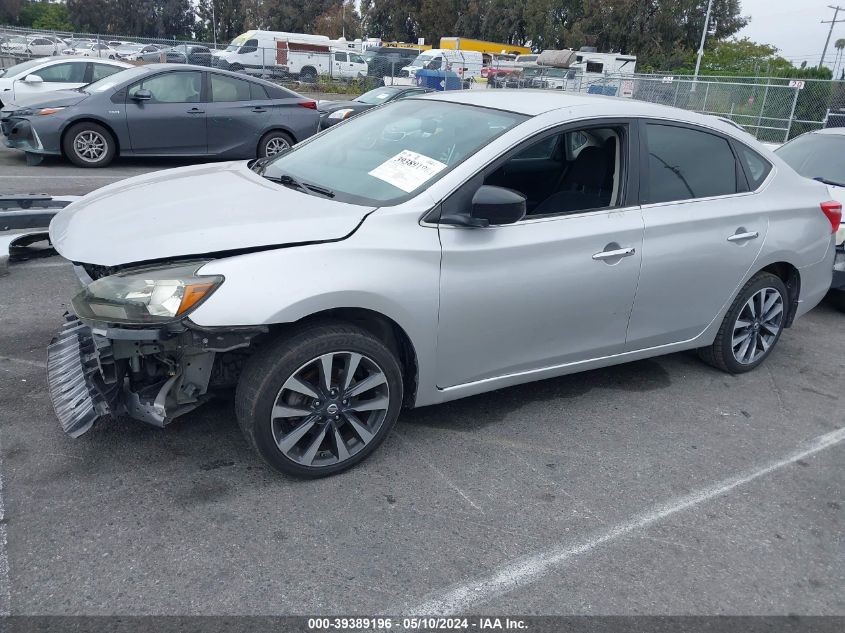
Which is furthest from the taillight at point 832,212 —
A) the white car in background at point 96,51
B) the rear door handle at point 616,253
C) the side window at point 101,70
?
the white car in background at point 96,51

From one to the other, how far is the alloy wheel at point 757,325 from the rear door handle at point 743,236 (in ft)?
1.35

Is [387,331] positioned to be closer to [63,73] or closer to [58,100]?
[58,100]

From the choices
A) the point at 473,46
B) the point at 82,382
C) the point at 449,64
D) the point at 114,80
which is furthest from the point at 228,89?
the point at 473,46

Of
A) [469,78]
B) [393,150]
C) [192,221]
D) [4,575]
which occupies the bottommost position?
[469,78]

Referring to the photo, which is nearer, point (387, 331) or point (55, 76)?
point (387, 331)

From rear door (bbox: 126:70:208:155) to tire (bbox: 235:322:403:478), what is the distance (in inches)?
341

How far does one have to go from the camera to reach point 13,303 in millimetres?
5098

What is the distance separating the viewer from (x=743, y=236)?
4441 millimetres

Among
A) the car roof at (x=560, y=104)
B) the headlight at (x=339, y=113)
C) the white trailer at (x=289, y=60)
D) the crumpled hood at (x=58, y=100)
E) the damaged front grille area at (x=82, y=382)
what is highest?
the car roof at (x=560, y=104)

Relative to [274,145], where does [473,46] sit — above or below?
above

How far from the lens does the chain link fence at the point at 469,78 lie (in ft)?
61.8

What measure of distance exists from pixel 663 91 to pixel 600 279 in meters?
20.3

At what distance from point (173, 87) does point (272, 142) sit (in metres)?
1.67

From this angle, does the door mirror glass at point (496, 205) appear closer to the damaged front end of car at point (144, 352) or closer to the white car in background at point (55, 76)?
the damaged front end of car at point (144, 352)
